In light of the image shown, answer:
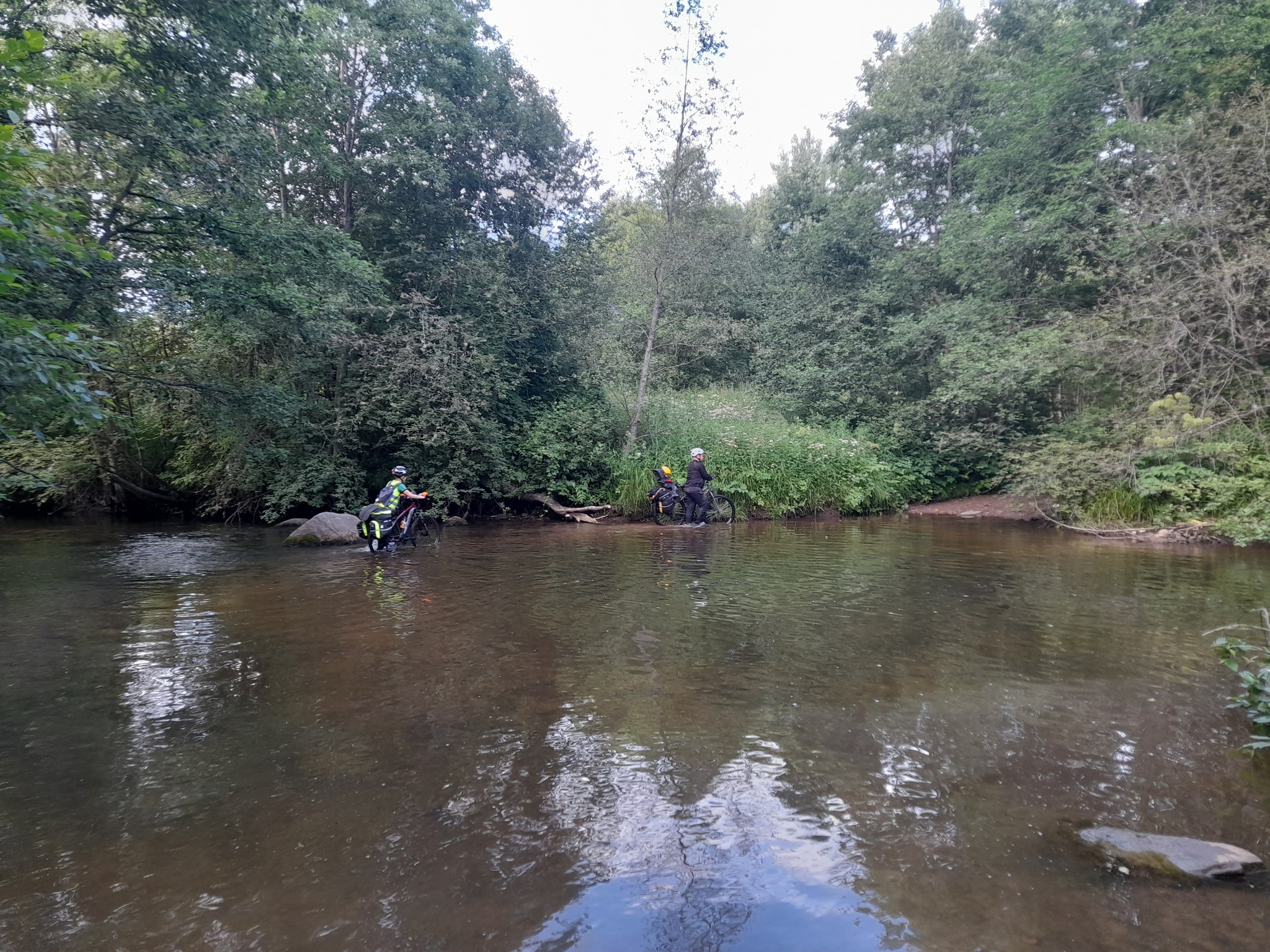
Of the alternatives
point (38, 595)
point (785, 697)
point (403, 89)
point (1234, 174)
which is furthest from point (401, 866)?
point (403, 89)

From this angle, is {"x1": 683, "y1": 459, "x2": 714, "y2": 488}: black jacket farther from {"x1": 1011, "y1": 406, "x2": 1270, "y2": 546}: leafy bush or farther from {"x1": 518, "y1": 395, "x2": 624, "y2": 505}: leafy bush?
{"x1": 1011, "y1": 406, "x2": 1270, "y2": 546}: leafy bush

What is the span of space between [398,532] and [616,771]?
9659 mm

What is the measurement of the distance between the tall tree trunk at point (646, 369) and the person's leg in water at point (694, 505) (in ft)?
10.5

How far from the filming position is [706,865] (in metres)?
3.23

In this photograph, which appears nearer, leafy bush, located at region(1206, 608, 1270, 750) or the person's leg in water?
leafy bush, located at region(1206, 608, 1270, 750)

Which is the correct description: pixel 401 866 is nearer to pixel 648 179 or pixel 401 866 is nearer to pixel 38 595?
pixel 38 595

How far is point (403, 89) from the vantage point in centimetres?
1806

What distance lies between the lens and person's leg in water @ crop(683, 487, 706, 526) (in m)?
16.2

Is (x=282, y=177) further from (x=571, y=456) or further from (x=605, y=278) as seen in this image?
(x=571, y=456)

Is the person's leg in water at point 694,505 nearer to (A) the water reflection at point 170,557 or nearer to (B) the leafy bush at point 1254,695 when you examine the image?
(A) the water reflection at point 170,557

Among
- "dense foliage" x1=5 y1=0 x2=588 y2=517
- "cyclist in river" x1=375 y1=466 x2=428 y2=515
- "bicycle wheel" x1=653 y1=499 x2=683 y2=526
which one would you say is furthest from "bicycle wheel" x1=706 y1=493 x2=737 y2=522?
"cyclist in river" x1=375 y1=466 x2=428 y2=515

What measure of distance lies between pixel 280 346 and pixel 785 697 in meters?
15.2

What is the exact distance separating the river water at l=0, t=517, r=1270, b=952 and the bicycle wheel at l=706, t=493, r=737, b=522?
28.9 ft

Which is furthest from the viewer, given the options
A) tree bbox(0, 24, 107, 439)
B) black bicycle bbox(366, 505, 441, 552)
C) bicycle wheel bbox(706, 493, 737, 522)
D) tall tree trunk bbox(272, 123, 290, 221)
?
bicycle wheel bbox(706, 493, 737, 522)
